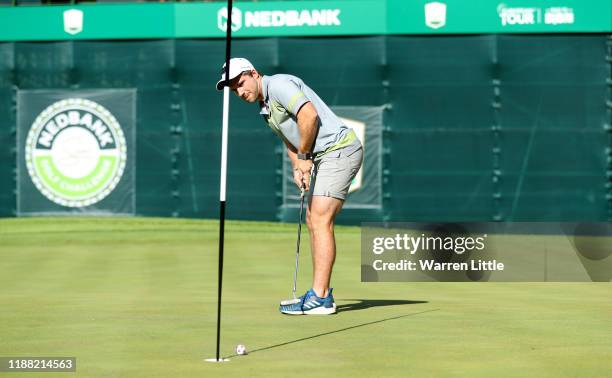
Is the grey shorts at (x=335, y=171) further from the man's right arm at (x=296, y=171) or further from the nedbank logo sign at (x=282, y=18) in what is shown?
the nedbank logo sign at (x=282, y=18)

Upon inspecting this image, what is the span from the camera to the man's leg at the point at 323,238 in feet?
29.4

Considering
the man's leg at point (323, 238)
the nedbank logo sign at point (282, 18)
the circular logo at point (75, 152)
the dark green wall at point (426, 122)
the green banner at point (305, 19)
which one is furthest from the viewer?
the circular logo at point (75, 152)

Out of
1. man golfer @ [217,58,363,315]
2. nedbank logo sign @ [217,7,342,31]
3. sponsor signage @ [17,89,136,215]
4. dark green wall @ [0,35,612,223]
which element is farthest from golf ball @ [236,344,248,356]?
sponsor signage @ [17,89,136,215]

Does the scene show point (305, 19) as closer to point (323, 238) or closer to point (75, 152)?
point (75, 152)

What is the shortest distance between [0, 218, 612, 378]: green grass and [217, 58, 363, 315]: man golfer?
0.28 m

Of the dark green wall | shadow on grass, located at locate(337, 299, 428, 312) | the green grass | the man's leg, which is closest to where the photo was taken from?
the green grass

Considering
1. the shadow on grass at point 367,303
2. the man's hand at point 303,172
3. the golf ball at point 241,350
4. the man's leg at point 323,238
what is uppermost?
the man's hand at point 303,172

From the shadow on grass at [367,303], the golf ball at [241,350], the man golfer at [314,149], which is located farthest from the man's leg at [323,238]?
the golf ball at [241,350]

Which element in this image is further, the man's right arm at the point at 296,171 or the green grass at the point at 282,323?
the man's right arm at the point at 296,171

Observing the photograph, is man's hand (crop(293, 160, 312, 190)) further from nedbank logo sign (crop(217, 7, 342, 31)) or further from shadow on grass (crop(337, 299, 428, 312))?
nedbank logo sign (crop(217, 7, 342, 31))

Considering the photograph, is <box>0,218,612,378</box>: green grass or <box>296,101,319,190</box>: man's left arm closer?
<box>0,218,612,378</box>: green grass

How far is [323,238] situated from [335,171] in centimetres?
50

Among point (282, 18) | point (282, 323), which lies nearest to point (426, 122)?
point (282, 18)

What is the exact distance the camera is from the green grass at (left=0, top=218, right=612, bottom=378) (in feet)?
20.8
